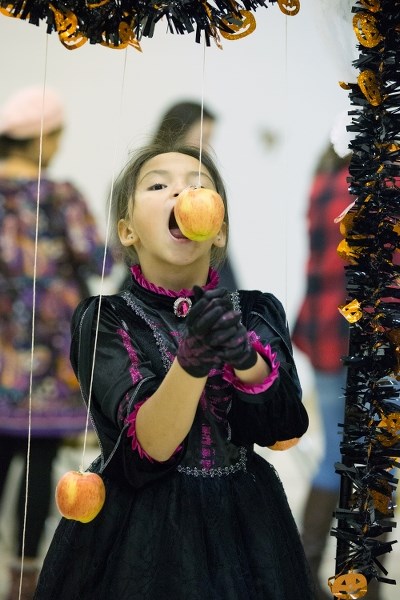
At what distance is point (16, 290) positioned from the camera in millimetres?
2057

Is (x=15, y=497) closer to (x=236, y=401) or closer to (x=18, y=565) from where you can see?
(x=18, y=565)

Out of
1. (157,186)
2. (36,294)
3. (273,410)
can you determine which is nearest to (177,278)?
(157,186)

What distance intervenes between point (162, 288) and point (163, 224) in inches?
3.9

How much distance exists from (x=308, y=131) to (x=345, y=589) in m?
1.23

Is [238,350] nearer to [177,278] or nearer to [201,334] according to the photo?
[201,334]

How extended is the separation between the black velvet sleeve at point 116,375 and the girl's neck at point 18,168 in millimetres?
946

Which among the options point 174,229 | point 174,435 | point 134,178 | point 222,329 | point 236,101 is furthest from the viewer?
point 236,101

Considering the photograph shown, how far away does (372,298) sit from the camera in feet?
4.00

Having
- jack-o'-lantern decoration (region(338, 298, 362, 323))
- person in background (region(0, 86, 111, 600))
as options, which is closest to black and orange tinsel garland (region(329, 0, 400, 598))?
jack-o'-lantern decoration (region(338, 298, 362, 323))

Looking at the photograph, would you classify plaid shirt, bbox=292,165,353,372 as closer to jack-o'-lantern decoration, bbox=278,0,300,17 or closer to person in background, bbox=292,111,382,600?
person in background, bbox=292,111,382,600

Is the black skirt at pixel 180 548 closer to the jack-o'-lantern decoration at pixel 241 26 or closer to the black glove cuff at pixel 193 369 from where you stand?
the black glove cuff at pixel 193 369

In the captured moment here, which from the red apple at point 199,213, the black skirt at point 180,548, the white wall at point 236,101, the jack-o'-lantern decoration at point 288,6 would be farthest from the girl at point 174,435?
the white wall at point 236,101

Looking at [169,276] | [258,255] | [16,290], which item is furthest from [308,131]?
[169,276]

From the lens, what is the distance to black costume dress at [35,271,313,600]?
3.52 ft
